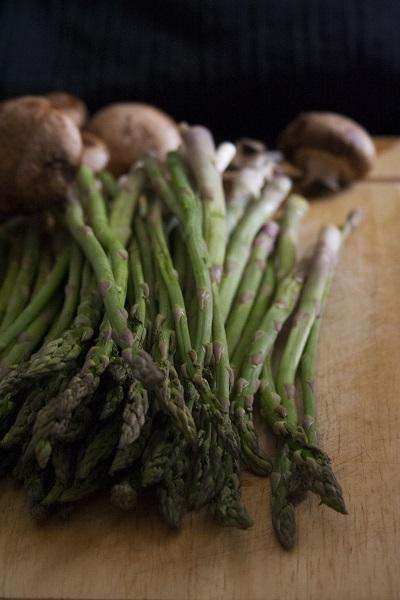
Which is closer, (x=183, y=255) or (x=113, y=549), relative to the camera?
(x=113, y=549)

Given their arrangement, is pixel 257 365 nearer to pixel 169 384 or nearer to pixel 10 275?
pixel 169 384

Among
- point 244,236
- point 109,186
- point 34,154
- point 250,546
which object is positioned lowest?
point 250,546

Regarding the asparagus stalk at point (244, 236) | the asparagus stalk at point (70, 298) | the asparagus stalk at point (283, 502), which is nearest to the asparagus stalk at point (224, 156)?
the asparagus stalk at point (244, 236)

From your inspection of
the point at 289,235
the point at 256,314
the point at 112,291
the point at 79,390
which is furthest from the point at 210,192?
the point at 79,390

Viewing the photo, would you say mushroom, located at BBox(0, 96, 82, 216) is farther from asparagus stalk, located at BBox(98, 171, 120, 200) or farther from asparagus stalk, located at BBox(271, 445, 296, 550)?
asparagus stalk, located at BBox(271, 445, 296, 550)

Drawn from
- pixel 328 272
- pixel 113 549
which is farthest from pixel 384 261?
pixel 113 549

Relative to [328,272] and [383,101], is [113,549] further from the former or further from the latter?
[383,101]
